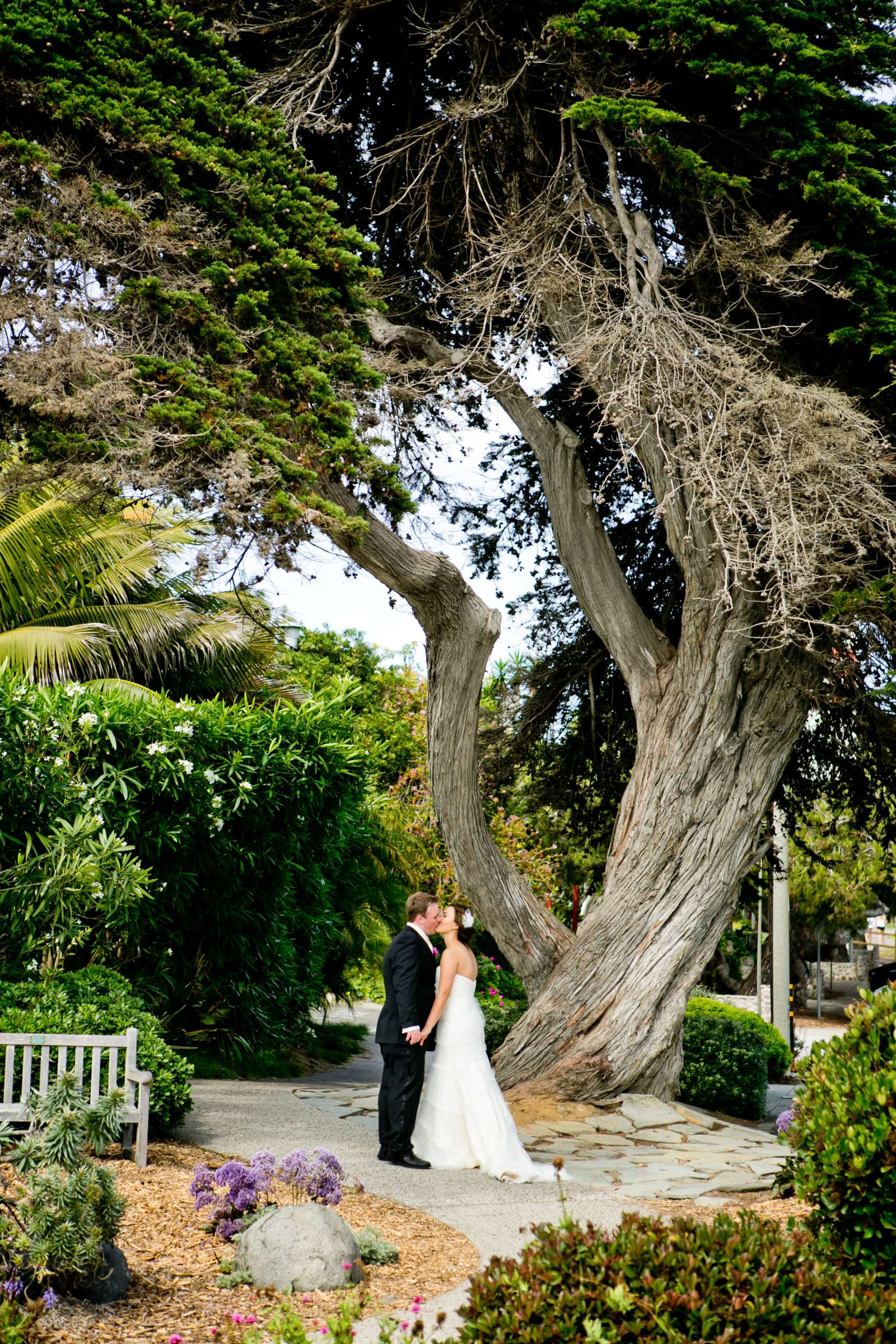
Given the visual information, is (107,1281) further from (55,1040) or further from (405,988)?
(405,988)

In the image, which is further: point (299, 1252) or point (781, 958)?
point (781, 958)

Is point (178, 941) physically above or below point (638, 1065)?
above

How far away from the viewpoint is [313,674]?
26.7 metres

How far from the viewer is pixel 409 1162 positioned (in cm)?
775

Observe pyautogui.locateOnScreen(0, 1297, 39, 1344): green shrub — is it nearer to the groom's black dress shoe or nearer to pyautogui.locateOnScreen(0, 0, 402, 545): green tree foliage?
the groom's black dress shoe

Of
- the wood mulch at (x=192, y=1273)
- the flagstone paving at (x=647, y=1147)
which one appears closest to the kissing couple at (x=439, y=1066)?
the flagstone paving at (x=647, y=1147)

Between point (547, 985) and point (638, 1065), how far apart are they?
1.14 meters

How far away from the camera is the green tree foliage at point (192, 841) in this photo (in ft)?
29.0

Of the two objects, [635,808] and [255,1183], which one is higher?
[635,808]

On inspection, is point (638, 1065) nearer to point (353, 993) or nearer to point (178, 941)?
point (178, 941)

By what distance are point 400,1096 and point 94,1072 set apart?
2.08 metres

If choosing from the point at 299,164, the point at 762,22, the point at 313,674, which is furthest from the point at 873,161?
the point at 313,674

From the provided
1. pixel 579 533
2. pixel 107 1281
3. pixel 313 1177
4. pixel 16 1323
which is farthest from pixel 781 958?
pixel 16 1323

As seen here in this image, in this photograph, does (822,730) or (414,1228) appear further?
(822,730)
